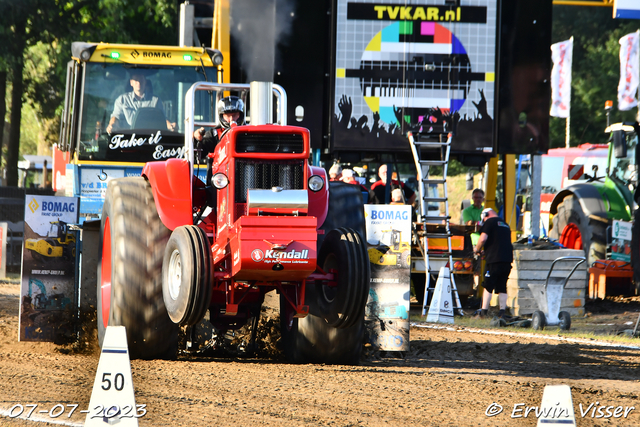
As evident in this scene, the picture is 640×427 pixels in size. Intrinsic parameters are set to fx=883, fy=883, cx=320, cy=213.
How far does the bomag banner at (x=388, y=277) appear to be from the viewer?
8117 mm

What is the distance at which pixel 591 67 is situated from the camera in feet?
120

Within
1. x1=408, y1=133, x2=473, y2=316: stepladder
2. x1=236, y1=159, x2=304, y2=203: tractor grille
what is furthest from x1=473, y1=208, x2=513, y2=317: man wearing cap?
x1=236, y1=159, x2=304, y2=203: tractor grille

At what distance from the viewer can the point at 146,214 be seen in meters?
6.94

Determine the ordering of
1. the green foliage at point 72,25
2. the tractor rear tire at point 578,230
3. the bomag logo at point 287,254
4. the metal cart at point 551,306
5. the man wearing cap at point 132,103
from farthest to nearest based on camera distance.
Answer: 1. the green foliage at point 72,25
2. the tractor rear tire at point 578,230
3. the man wearing cap at point 132,103
4. the metal cart at point 551,306
5. the bomag logo at point 287,254

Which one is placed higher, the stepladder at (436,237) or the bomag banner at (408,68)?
the bomag banner at (408,68)

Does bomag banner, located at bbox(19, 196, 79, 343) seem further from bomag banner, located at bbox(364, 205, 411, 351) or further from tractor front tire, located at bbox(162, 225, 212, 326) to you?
bomag banner, located at bbox(364, 205, 411, 351)

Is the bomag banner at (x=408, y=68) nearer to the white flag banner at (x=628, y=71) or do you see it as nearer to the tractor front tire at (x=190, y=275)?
the tractor front tire at (x=190, y=275)

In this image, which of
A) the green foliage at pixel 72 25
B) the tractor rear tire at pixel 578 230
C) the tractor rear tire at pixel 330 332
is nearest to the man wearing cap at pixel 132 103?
the tractor rear tire at pixel 330 332

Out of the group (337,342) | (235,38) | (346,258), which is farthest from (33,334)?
(235,38)

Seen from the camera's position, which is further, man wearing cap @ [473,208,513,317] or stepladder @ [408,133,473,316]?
stepladder @ [408,133,473,316]

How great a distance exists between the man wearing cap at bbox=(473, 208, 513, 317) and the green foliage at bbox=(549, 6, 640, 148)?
924 inches

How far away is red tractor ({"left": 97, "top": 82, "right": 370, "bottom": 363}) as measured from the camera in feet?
20.0

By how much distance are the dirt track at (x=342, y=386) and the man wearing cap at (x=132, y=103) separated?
3.42 meters

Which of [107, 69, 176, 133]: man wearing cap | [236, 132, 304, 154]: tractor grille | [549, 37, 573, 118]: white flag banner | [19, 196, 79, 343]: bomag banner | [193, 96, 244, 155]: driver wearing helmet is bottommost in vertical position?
[19, 196, 79, 343]: bomag banner
